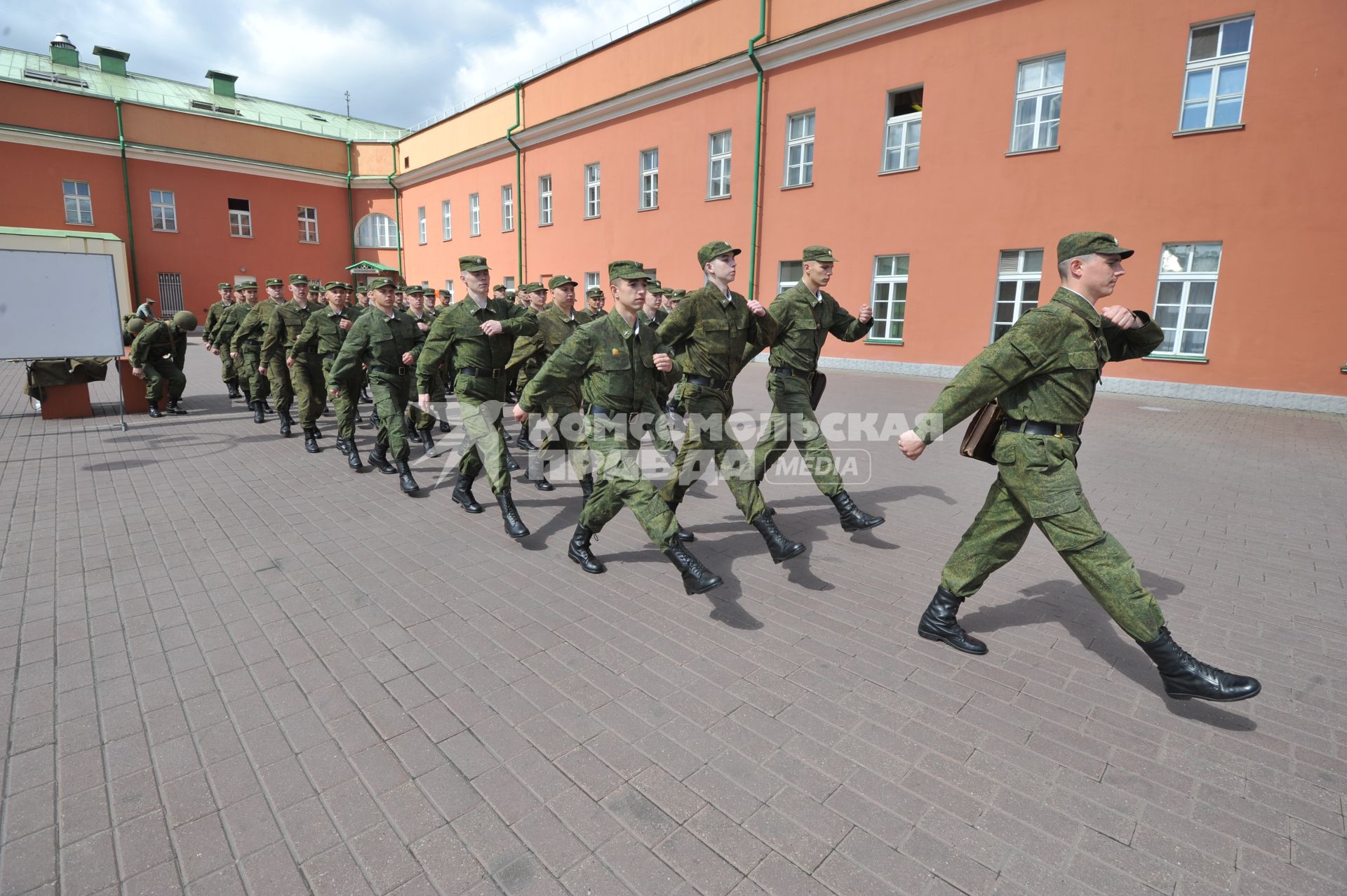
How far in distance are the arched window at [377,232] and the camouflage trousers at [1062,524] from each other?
123ft

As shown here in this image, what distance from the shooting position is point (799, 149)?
18.5 m

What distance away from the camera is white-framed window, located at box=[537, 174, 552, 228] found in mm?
26469

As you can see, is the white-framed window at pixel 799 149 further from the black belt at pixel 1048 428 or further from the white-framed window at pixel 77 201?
the white-framed window at pixel 77 201

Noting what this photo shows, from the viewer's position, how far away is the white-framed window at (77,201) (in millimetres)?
27766

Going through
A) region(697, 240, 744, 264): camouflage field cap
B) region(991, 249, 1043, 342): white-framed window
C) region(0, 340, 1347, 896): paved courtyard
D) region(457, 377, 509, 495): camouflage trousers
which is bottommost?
region(0, 340, 1347, 896): paved courtyard

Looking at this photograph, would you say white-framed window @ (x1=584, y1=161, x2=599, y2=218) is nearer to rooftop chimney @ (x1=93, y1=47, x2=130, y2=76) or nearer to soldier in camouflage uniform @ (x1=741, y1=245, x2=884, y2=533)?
soldier in camouflage uniform @ (x1=741, y1=245, x2=884, y2=533)

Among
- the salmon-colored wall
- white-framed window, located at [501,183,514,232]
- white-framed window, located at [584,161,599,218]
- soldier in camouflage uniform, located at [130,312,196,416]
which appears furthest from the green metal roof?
soldier in camouflage uniform, located at [130,312,196,416]

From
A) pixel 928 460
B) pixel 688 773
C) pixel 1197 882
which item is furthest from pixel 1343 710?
pixel 928 460

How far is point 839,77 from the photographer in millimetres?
17094

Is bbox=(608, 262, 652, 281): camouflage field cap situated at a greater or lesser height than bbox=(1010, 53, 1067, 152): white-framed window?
lesser

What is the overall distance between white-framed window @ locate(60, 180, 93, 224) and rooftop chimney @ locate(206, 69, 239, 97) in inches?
491

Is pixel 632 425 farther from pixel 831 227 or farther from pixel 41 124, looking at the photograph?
pixel 41 124

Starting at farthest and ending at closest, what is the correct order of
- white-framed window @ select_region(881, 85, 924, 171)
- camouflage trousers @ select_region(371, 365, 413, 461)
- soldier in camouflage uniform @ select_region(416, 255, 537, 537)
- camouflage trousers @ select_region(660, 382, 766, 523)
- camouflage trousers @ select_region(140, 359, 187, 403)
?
1. white-framed window @ select_region(881, 85, 924, 171)
2. camouflage trousers @ select_region(140, 359, 187, 403)
3. camouflage trousers @ select_region(371, 365, 413, 461)
4. soldier in camouflage uniform @ select_region(416, 255, 537, 537)
5. camouflage trousers @ select_region(660, 382, 766, 523)

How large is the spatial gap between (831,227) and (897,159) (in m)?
2.16
